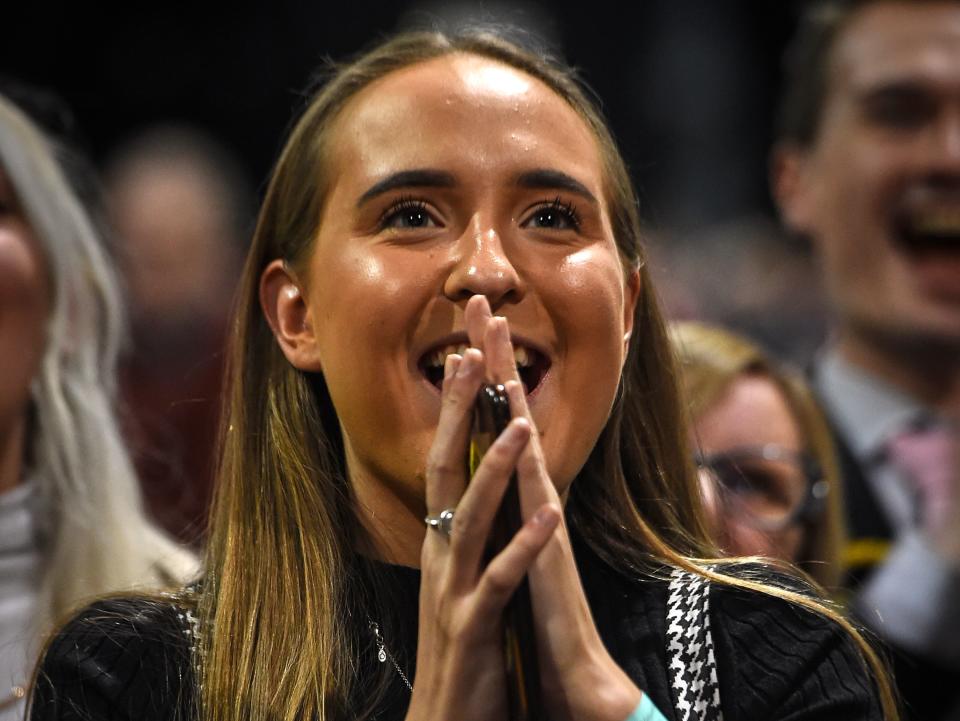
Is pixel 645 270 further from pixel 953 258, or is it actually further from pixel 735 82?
pixel 735 82

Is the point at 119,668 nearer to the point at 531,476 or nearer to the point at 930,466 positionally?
the point at 531,476

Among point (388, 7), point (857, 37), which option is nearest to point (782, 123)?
point (857, 37)

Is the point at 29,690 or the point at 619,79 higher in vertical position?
the point at 619,79

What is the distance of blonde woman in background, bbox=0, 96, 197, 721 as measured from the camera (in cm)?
241

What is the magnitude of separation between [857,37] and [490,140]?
6.21 feet

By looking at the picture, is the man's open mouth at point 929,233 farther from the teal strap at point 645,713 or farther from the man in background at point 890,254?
the teal strap at point 645,713

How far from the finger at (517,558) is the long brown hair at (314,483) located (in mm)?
321

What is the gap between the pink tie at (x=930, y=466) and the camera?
2.77 m

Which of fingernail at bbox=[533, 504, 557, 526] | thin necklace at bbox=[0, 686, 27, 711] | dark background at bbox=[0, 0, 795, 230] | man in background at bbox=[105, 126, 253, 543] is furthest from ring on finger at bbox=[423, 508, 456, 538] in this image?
dark background at bbox=[0, 0, 795, 230]

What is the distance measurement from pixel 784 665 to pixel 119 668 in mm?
729

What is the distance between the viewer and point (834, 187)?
3.19 meters

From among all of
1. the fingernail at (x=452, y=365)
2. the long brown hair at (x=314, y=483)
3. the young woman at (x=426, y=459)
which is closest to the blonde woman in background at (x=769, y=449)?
the long brown hair at (x=314, y=483)

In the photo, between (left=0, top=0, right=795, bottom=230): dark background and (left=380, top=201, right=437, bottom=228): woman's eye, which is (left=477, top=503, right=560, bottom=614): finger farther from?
(left=0, top=0, right=795, bottom=230): dark background

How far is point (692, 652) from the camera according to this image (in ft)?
5.19
